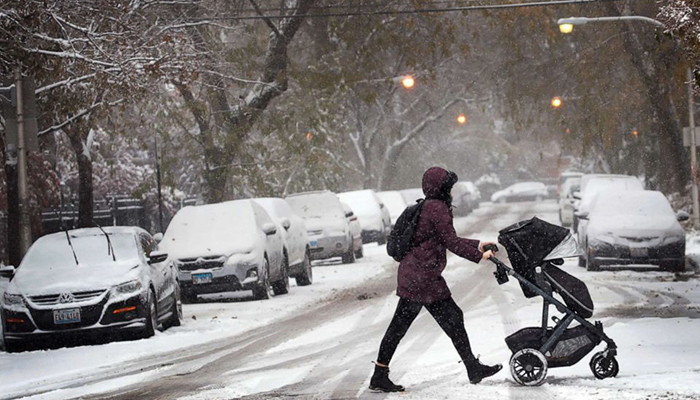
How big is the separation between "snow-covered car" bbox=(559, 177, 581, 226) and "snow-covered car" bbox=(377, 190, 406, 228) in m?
6.01

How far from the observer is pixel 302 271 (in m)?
22.9

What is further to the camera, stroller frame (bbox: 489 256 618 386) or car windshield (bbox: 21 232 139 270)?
car windshield (bbox: 21 232 139 270)

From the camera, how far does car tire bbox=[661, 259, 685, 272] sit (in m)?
22.3

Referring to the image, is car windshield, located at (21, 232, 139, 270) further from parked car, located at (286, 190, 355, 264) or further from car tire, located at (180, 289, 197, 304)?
parked car, located at (286, 190, 355, 264)

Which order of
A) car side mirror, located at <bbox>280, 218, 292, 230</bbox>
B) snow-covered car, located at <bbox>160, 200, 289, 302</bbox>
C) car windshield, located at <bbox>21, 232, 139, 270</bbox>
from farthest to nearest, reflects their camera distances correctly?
car side mirror, located at <bbox>280, 218, 292, 230</bbox> → snow-covered car, located at <bbox>160, 200, 289, 302</bbox> → car windshield, located at <bbox>21, 232, 139, 270</bbox>

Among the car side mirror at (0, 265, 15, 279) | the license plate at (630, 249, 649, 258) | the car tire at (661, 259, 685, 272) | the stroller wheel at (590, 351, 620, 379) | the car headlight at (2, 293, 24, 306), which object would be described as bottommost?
the car tire at (661, 259, 685, 272)

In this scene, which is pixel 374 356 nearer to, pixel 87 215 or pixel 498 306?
pixel 498 306

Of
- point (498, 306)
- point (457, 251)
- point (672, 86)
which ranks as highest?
point (672, 86)

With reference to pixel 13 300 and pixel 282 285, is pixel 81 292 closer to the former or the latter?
pixel 13 300

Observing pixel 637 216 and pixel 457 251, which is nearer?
pixel 457 251

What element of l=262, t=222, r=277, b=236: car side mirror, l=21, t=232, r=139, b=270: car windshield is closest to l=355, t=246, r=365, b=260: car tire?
l=262, t=222, r=277, b=236: car side mirror

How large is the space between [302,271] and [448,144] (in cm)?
5745

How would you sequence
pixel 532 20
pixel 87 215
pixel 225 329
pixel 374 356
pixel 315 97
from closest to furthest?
pixel 374 356
pixel 225 329
pixel 87 215
pixel 532 20
pixel 315 97

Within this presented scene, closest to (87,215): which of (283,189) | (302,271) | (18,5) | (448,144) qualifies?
(302,271)
